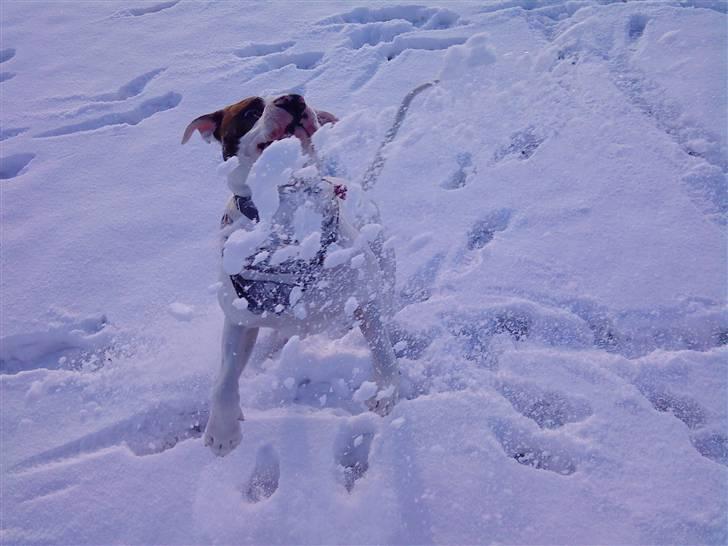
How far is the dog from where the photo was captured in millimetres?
1452

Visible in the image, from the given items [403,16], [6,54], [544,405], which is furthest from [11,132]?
[544,405]

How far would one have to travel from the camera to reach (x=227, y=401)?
5.39 ft

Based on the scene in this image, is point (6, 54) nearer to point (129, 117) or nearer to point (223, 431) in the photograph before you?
point (129, 117)

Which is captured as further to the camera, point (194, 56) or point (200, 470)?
point (194, 56)

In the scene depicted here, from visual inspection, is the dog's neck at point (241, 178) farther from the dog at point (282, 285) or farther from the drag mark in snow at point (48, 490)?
the drag mark in snow at point (48, 490)

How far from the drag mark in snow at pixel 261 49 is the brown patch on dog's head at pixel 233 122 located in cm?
236

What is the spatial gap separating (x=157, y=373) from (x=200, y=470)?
45 cm

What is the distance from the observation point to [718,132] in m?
Answer: 2.57

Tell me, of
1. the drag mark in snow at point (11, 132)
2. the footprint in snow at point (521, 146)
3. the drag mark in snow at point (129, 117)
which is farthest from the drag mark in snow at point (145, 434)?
the drag mark in snow at point (11, 132)

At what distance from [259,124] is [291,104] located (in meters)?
0.09

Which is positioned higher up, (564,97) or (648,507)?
(564,97)

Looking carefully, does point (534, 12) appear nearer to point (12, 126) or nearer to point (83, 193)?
point (83, 193)

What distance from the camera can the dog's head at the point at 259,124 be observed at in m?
1.42

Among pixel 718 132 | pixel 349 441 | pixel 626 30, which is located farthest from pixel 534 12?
pixel 349 441
